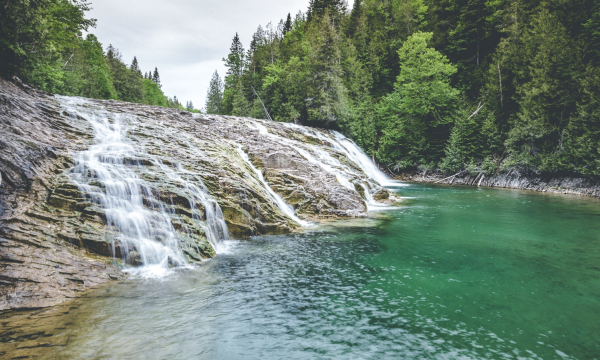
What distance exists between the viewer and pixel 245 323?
5.19 metres

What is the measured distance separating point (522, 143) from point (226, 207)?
984 inches

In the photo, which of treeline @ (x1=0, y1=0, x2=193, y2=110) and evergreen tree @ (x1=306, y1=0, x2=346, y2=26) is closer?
treeline @ (x1=0, y1=0, x2=193, y2=110)

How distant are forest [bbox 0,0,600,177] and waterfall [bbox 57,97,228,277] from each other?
25.1 feet

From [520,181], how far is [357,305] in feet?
84.7

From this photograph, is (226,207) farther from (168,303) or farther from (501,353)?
(501,353)

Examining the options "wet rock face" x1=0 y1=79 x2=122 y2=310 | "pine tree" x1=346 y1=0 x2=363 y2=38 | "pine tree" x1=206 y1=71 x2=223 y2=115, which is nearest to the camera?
"wet rock face" x1=0 y1=79 x2=122 y2=310

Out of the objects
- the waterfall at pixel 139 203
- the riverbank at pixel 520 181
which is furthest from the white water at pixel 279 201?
the riverbank at pixel 520 181

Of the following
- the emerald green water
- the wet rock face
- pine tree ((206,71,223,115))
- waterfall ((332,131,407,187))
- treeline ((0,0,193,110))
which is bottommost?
the emerald green water

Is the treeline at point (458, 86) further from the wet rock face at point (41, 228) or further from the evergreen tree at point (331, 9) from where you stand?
the wet rock face at point (41, 228)

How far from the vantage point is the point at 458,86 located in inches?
1351

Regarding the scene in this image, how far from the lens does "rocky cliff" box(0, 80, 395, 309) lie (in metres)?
6.34

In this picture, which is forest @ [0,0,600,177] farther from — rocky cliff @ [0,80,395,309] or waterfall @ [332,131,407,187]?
rocky cliff @ [0,80,395,309]

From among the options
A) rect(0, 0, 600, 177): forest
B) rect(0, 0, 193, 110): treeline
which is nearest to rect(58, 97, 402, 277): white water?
rect(0, 0, 193, 110): treeline

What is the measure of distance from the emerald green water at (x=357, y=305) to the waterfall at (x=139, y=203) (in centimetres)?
89
